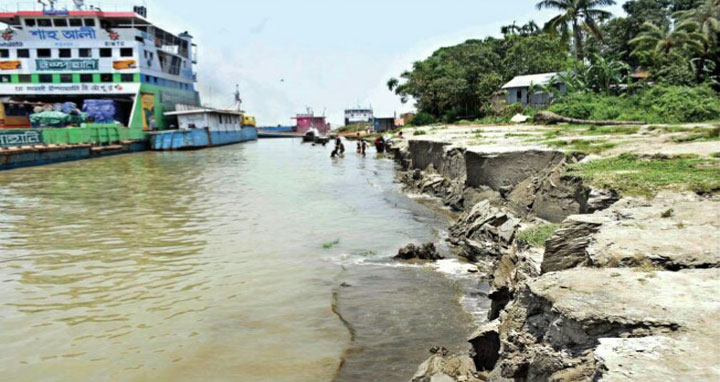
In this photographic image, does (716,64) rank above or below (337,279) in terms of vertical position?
above

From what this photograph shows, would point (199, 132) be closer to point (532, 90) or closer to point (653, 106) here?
point (532, 90)

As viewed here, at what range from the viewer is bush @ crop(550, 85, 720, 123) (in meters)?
23.8

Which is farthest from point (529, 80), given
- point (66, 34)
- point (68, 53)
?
point (68, 53)

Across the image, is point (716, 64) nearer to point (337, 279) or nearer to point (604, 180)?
point (604, 180)

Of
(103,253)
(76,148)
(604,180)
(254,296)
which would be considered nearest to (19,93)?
(76,148)

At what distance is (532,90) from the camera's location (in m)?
46.1

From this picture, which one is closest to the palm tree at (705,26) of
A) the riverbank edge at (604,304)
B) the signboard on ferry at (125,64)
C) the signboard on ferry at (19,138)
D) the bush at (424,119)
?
the bush at (424,119)

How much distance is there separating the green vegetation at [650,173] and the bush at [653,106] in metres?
16.2

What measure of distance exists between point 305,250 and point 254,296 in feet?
10.9

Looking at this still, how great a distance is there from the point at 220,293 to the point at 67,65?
5693cm

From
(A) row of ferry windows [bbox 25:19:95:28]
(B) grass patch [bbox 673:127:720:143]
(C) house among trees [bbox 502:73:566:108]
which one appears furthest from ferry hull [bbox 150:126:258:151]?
(B) grass patch [bbox 673:127:720:143]

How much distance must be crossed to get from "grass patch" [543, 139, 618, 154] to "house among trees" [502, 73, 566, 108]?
31004mm

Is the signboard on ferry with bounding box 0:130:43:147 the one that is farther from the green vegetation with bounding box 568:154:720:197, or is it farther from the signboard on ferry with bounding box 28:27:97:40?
the green vegetation with bounding box 568:154:720:197

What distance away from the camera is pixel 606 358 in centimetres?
303
